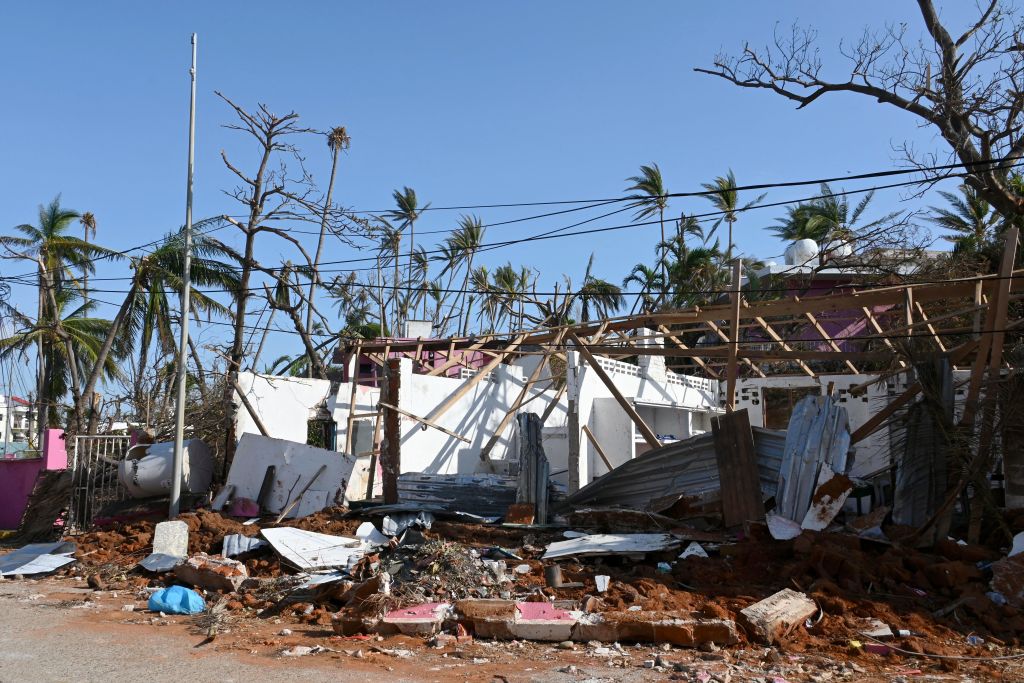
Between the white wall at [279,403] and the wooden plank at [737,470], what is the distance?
9.11 meters

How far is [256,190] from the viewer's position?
23.6 metres

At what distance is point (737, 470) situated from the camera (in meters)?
12.9

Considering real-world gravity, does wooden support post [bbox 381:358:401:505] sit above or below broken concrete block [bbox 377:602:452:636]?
above

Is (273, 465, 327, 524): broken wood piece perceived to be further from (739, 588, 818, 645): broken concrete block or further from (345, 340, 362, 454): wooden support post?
(739, 588, 818, 645): broken concrete block

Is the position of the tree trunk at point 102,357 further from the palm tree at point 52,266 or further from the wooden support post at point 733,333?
the wooden support post at point 733,333

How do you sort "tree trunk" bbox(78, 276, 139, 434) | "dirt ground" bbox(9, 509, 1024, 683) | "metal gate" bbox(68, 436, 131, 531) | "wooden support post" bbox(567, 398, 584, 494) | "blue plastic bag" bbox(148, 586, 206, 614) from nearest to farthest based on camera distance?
"dirt ground" bbox(9, 509, 1024, 683) → "blue plastic bag" bbox(148, 586, 206, 614) → "wooden support post" bbox(567, 398, 584, 494) → "metal gate" bbox(68, 436, 131, 531) → "tree trunk" bbox(78, 276, 139, 434)

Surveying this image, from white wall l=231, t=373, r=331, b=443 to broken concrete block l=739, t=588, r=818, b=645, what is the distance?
11.6 meters

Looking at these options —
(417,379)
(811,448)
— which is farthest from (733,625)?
(417,379)

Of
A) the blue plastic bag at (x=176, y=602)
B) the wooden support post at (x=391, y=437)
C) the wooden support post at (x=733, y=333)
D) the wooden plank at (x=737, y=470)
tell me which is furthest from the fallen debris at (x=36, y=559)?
the wooden support post at (x=733, y=333)

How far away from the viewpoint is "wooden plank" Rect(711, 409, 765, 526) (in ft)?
41.4

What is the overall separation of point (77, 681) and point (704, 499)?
340 inches

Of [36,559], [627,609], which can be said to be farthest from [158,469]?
[627,609]

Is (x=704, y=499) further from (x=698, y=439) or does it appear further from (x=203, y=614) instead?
(x=203, y=614)

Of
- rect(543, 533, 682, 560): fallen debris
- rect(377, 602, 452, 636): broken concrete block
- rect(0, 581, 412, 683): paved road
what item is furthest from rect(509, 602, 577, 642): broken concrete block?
rect(543, 533, 682, 560): fallen debris
